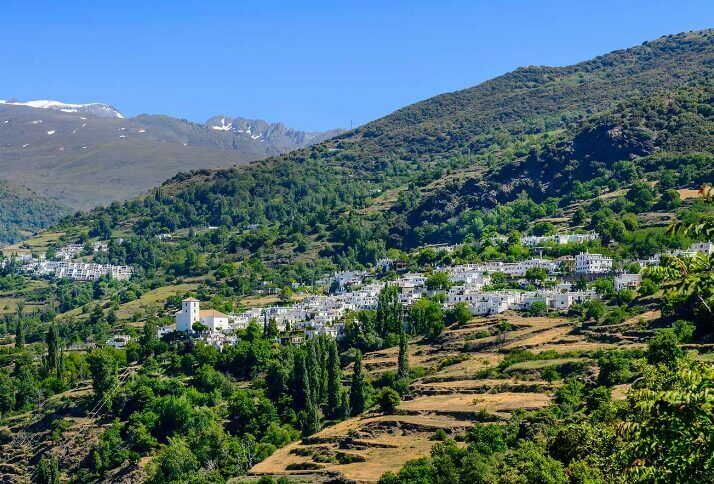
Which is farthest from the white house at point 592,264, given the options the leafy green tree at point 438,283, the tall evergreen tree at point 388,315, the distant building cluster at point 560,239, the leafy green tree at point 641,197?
the leafy green tree at point 641,197

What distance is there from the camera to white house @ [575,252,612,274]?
310ft

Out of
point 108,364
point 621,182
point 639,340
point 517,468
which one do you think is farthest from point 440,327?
point 621,182

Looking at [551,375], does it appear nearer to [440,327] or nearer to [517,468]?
[440,327]

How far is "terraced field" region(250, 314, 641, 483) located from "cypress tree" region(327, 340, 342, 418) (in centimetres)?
254

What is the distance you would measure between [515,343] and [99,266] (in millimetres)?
97647

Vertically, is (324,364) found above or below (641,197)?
below

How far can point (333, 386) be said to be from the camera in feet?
249

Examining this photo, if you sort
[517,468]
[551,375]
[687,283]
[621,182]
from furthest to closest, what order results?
[621,182], [551,375], [517,468], [687,283]

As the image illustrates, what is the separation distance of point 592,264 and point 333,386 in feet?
99.7

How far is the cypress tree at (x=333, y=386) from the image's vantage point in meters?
75.3

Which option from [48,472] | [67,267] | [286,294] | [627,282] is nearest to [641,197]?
[627,282]

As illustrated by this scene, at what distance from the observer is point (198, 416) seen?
78.0m

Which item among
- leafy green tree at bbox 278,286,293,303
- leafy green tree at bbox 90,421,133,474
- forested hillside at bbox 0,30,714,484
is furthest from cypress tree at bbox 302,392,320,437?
leafy green tree at bbox 278,286,293,303

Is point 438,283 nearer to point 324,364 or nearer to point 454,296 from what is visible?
point 454,296
